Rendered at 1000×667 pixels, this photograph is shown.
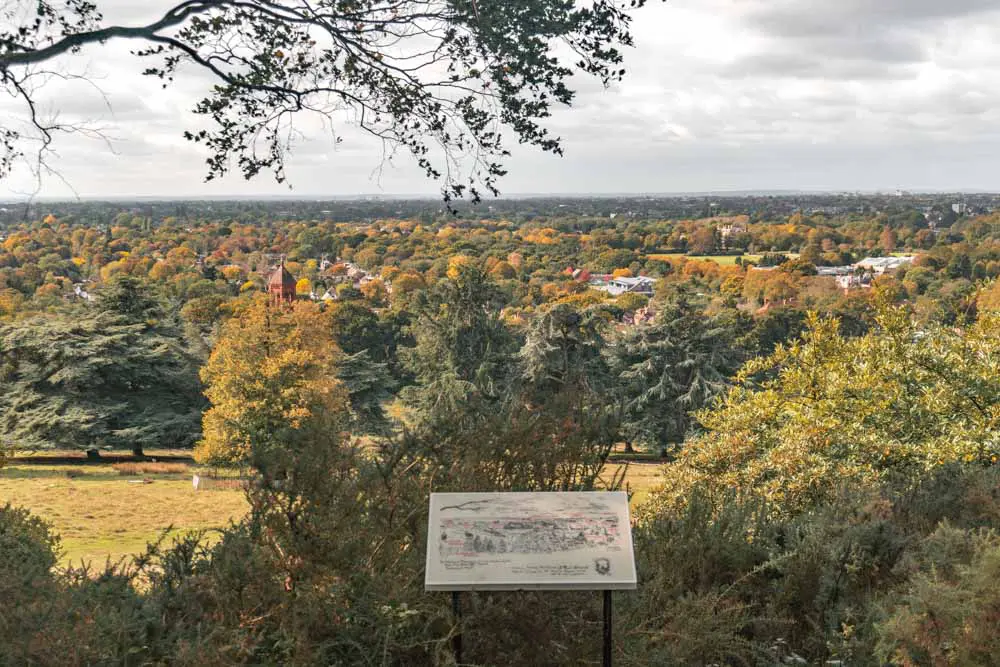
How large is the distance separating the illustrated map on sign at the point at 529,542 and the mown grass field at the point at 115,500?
44.8ft

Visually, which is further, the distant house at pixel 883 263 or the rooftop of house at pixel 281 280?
the distant house at pixel 883 263

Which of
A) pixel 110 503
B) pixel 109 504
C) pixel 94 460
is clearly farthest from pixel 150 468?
pixel 109 504

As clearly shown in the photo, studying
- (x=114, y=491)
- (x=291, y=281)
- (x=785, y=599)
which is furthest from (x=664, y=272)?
(x=785, y=599)

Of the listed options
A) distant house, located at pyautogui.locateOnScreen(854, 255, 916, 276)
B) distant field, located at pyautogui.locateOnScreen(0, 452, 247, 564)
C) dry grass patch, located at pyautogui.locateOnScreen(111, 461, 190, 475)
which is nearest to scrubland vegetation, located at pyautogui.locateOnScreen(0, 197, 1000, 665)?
distant field, located at pyautogui.locateOnScreen(0, 452, 247, 564)

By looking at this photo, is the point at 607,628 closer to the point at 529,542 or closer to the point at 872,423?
the point at 529,542

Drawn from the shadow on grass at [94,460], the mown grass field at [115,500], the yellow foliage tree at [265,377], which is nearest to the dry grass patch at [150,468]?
the mown grass field at [115,500]

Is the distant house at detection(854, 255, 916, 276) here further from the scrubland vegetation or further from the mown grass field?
the scrubland vegetation

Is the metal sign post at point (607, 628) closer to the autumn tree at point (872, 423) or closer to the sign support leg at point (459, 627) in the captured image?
the sign support leg at point (459, 627)

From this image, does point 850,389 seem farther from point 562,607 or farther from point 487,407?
point 562,607

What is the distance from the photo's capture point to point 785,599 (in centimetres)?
527

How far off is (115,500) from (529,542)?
23.0 metres

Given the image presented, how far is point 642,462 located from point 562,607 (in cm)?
2730

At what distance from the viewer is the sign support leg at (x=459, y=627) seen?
3781mm

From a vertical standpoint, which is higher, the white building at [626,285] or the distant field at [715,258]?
the distant field at [715,258]
